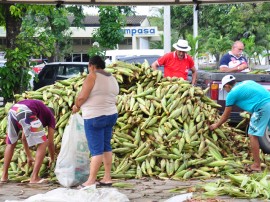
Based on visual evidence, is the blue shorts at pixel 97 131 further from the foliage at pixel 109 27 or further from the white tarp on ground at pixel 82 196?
the foliage at pixel 109 27

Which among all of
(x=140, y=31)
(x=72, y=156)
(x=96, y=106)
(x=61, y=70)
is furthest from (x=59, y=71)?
(x=140, y=31)

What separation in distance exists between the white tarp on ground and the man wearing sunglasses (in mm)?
5251

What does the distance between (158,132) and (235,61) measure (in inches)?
126

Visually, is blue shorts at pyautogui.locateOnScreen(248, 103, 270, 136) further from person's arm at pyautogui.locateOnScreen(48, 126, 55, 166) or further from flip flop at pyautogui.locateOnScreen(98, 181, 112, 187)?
person's arm at pyautogui.locateOnScreen(48, 126, 55, 166)

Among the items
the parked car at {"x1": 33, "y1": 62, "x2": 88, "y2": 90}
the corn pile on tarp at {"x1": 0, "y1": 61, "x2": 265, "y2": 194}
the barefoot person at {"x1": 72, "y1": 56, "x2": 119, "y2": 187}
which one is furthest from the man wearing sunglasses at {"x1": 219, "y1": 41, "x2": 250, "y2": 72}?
the parked car at {"x1": 33, "y1": 62, "x2": 88, "y2": 90}

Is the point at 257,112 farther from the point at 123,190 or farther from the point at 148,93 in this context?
the point at 123,190

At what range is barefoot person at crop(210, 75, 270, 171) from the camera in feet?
31.0

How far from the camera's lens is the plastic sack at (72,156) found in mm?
8602

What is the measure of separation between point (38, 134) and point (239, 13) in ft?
127

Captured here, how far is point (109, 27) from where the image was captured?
99.3 ft

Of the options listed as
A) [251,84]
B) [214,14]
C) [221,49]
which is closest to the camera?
[251,84]

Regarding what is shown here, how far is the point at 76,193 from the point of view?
756 cm

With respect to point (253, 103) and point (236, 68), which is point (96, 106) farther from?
point (236, 68)

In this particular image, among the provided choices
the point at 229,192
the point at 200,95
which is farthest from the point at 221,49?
the point at 229,192
